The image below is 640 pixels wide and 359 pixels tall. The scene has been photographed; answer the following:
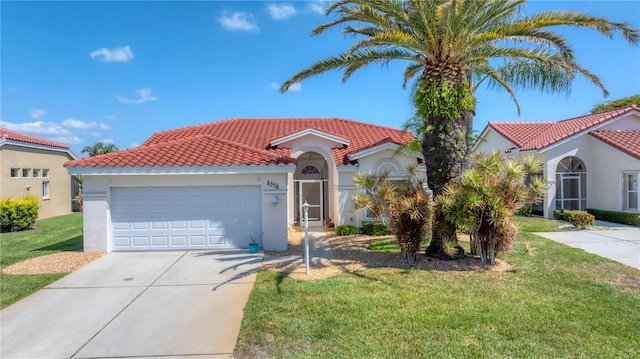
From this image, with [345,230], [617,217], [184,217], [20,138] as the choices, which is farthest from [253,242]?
[20,138]

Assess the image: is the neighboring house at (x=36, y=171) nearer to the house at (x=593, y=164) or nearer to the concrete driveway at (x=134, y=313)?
the concrete driveway at (x=134, y=313)

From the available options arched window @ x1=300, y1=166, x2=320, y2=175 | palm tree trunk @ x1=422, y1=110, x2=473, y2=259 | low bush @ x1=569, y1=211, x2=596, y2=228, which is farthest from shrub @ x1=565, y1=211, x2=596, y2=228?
arched window @ x1=300, y1=166, x2=320, y2=175

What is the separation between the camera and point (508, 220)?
929 centimetres

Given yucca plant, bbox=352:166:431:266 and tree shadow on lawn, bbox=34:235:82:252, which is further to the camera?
tree shadow on lawn, bbox=34:235:82:252

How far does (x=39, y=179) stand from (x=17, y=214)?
6.80 metres

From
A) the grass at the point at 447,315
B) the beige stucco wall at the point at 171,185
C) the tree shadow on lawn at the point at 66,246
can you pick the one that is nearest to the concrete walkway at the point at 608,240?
the grass at the point at 447,315

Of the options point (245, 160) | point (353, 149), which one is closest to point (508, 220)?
point (245, 160)

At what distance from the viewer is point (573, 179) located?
20703 mm

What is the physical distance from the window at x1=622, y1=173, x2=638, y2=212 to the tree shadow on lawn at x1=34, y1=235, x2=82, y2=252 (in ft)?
82.2

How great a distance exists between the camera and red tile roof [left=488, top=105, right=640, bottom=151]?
1994 centimetres

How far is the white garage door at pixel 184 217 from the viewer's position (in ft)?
42.0

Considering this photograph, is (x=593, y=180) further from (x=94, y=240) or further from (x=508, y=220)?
(x=94, y=240)

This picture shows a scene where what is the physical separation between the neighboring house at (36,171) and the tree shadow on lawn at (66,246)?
10623mm

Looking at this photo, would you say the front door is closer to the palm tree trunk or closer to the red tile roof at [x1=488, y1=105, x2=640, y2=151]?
the palm tree trunk
